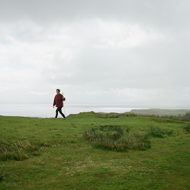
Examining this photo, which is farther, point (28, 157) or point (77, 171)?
point (28, 157)

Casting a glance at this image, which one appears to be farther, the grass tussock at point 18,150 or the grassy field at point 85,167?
the grass tussock at point 18,150

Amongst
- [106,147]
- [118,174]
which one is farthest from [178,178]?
[106,147]

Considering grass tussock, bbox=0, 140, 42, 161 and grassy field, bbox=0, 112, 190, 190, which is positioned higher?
grass tussock, bbox=0, 140, 42, 161

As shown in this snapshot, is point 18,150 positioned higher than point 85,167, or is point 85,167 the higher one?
point 18,150

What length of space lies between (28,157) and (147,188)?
441cm

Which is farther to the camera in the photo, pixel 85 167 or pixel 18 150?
pixel 18 150

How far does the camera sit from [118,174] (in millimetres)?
4891

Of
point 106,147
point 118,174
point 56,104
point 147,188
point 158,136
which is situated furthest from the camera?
point 56,104

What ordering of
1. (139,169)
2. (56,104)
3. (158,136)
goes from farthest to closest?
(56,104)
(158,136)
(139,169)

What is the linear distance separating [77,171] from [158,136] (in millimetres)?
6836

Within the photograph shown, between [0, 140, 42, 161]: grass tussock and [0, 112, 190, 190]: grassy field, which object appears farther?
[0, 140, 42, 161]: grass tussock

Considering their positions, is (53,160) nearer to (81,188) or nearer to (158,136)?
(81,188)

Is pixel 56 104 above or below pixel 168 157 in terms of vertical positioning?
above

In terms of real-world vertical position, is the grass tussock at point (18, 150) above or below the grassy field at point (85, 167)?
above
